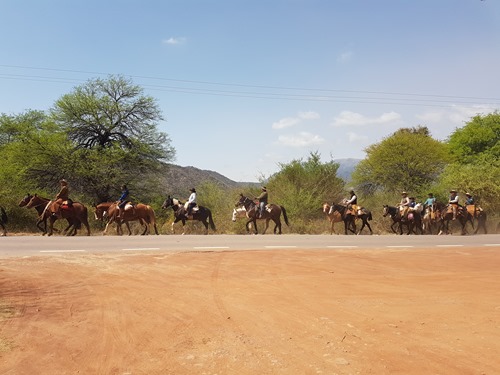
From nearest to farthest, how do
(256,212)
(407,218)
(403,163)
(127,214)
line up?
(127,214) → (256,212) → (407,218) → (403,163)

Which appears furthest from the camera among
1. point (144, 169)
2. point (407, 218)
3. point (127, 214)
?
point (144, 169)

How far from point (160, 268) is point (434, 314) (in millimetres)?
6247

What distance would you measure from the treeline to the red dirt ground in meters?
15.1

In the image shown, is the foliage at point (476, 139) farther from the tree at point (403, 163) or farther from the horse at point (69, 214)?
the horse at point (69, 214)

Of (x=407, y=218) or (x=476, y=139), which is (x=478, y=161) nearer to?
(x=476, y=139)

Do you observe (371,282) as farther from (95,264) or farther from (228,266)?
(95,264)

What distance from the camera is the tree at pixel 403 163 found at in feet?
133

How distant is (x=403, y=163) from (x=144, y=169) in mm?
24341

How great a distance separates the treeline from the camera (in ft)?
89.6

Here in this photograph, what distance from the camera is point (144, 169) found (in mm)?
35750

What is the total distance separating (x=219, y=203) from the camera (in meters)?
29.9

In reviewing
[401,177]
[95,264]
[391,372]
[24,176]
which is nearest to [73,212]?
[95,264]

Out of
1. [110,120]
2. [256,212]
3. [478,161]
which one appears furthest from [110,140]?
[478,161]

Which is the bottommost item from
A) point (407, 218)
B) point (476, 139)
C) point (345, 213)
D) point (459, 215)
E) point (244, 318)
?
point (244, 318)
